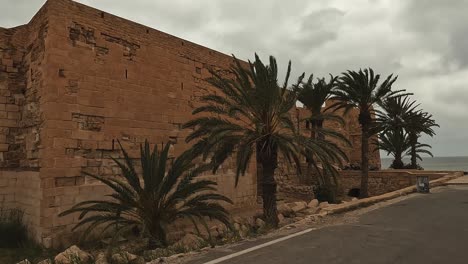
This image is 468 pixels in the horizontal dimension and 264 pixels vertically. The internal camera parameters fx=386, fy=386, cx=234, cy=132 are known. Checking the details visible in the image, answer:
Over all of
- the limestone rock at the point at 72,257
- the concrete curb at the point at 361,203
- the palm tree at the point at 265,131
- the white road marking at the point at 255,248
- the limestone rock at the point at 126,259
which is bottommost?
the limestone rock at the point at 72,257

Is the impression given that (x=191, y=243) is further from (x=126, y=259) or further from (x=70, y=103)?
(x=70, y=103)

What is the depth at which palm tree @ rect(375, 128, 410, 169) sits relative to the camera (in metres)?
29.9

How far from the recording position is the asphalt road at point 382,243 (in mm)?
5836

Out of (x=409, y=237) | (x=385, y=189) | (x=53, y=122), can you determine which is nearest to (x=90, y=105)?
(x=53, y=122)

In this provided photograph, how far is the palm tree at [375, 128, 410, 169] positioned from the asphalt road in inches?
808

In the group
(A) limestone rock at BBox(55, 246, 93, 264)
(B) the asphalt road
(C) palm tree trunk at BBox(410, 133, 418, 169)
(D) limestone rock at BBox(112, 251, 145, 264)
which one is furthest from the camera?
(C) palm tree trunk at BBox(410, 133, 418, 169)

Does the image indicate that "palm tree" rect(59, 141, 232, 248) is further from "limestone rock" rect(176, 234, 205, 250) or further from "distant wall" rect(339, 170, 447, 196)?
"distant wall" rect(339, 170, 447, 196)

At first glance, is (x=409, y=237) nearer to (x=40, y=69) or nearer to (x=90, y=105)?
(x=90, y=105)

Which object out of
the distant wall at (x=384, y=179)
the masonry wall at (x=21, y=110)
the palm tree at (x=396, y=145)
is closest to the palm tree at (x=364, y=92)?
the distant wall at (x=384, y=179)

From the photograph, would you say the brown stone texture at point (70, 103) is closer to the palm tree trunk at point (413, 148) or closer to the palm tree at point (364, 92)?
the palm tree at point (364, 92)

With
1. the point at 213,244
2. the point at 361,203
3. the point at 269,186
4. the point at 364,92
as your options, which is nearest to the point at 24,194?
the point at 213,244

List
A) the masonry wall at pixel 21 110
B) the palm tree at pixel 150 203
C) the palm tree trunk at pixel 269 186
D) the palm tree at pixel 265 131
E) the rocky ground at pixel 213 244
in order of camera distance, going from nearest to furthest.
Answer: the rocky ground at pixel 213 244 < the palm tree at pixel 150 203 < the palm tree at pixel 265 131 < the palm tree trunk at pixel 269 186 < the masonry wall at pixel 21 110

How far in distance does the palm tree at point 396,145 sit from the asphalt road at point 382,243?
20.5 m

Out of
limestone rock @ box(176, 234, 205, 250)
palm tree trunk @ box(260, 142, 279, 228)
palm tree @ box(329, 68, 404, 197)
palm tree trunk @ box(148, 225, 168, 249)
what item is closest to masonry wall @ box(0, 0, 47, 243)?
palm tree trunk @ box(148, 225, 168, 249)
